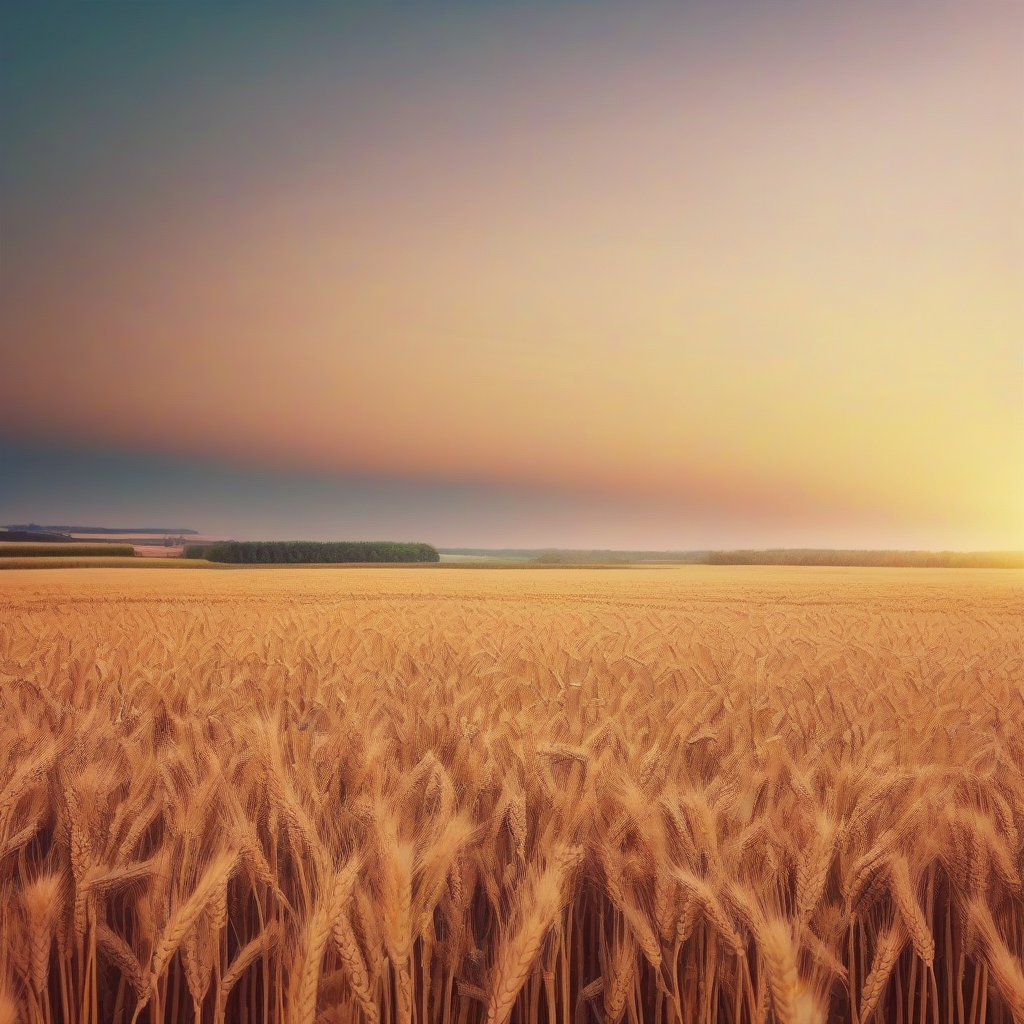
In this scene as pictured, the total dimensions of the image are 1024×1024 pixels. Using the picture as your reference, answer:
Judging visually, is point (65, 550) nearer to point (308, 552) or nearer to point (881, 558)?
point (308, 552)

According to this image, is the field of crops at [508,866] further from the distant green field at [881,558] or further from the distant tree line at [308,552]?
the distant tree line at [308,552]

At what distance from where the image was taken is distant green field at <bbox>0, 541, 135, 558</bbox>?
57.1m

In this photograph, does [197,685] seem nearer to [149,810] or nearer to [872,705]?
[149,810]

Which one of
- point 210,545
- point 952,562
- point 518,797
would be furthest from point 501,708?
point 210,545

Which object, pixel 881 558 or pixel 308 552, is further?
pixel 308 552

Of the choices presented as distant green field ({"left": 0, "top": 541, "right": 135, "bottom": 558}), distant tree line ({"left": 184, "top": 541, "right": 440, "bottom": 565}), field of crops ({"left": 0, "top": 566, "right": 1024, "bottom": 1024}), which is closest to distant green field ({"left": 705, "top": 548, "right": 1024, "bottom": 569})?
distant tree line ({"left": 184, "top": 541, "right": 440, "bottom": 565})

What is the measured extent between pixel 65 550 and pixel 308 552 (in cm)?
2077

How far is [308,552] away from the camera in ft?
242

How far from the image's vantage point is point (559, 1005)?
1.86 m

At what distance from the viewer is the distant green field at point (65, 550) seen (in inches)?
2248

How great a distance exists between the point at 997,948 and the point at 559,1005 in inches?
39.5

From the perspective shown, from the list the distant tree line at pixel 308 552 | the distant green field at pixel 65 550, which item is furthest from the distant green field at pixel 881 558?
the distant green field at pixel 65 550

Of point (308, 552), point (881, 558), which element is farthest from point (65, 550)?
point (881, 558)

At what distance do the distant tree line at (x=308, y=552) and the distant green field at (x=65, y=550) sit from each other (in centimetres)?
991
